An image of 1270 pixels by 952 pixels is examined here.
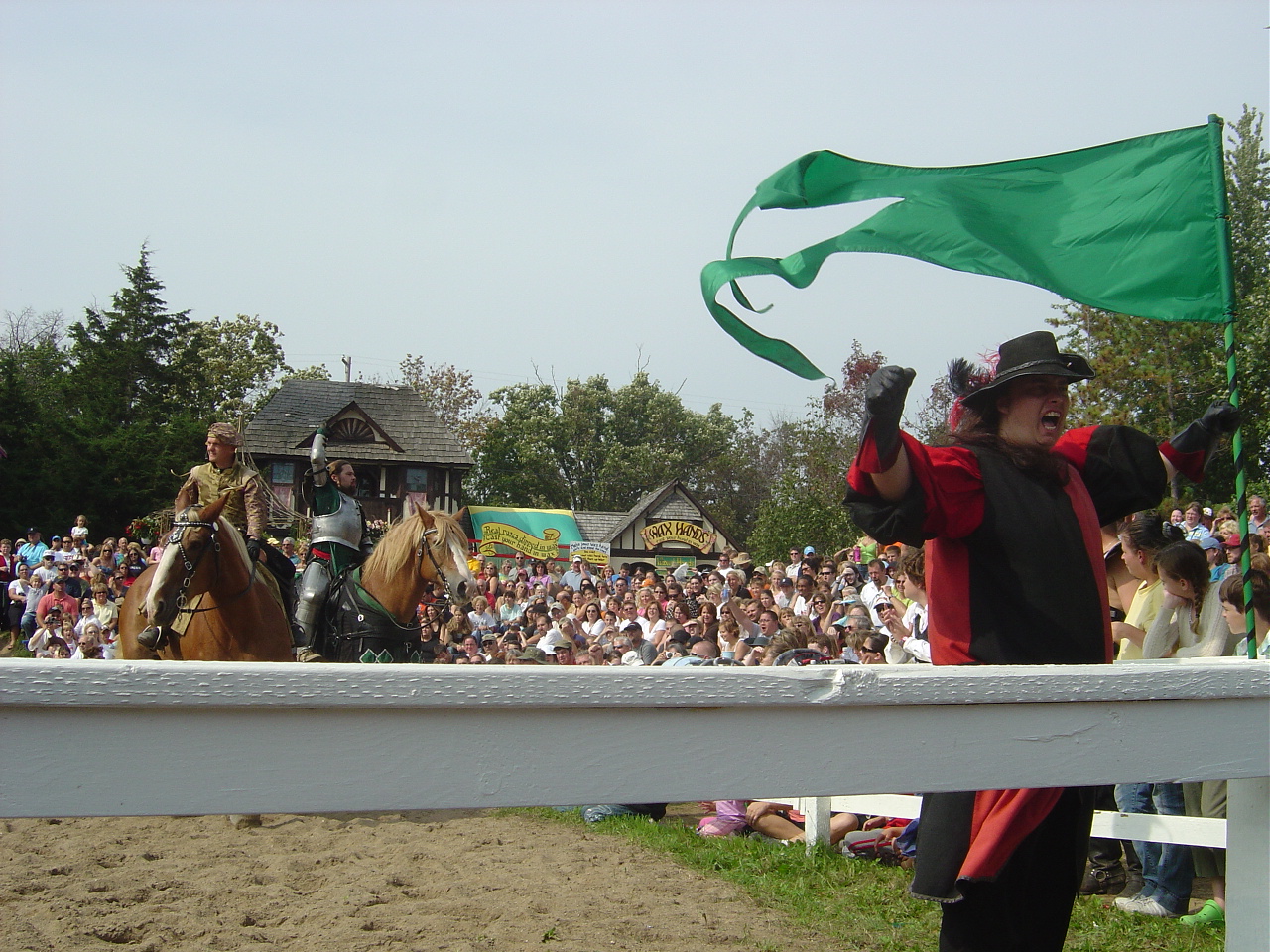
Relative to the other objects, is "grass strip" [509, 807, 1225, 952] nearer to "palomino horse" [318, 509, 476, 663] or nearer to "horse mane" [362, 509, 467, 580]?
"palomino horse" [318, 509, 476, 663]

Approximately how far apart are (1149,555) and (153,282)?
49194 mm

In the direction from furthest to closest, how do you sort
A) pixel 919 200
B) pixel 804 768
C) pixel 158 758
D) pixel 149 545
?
1. pixel 149 545
2. pixel 919 200
3. pixel 804 768
4. pixel 158 758

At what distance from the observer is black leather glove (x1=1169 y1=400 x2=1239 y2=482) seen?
2.84 metres

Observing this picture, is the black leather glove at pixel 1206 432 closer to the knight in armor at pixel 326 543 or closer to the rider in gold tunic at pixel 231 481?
the rider in gold tunic at pixel 231 481

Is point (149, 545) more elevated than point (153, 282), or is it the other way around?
point (153, 282)

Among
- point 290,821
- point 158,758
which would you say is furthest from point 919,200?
point 290,821

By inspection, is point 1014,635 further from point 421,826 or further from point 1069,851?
point 421,826

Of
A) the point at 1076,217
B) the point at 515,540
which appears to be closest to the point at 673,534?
the point at 515,540

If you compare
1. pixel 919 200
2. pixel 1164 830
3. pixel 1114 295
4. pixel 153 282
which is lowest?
pixel 1164 830

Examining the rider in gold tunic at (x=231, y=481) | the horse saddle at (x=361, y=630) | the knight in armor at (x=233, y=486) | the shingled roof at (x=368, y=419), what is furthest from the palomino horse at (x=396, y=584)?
the shingled roof at (x=368, y=419)

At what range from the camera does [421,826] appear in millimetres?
6223

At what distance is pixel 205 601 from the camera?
6262 millimetres

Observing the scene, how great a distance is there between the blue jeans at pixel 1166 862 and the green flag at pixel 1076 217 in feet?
7.68

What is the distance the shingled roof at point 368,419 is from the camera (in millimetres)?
42625
